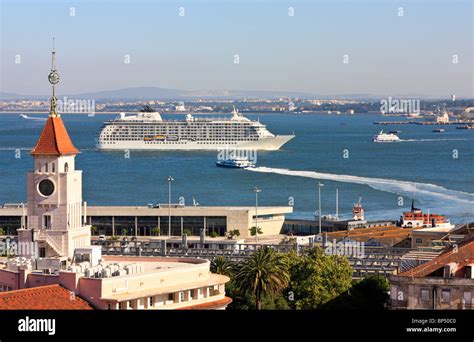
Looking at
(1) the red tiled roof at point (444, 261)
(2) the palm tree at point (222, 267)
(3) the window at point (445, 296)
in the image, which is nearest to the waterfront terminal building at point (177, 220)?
(2) the palm tree at point (222, 267)

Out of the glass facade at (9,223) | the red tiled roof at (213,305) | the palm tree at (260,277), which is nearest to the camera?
the red tiled roof at (213,305)

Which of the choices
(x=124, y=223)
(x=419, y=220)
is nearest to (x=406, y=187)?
(x=419, y=220)

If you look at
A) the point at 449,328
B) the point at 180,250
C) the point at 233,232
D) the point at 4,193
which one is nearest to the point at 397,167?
the point at 4,193

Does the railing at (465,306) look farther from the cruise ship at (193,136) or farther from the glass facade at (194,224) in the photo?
the cruise ship at (193,136)

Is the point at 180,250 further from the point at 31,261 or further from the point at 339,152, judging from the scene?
the point at 339,152

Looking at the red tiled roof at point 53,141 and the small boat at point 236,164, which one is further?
the small boat at point 236,164

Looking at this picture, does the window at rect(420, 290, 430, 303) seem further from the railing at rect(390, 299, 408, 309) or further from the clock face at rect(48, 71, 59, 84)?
the clock face at rect(48, 71, 59, 84)

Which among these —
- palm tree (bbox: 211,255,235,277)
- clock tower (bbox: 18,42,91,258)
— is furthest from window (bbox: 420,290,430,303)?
clock tower (bbox: 18,42,91,258)
